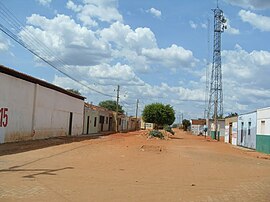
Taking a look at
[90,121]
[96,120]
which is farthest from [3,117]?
[96,120]

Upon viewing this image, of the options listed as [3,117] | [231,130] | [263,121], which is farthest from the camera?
[231,130]

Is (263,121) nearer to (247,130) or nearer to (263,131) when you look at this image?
(263,131)

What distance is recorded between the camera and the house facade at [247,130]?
37638mm

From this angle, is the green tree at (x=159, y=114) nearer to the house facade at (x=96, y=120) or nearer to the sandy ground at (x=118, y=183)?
the house facade at (x=96, y=120)

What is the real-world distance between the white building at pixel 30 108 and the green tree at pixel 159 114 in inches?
1041

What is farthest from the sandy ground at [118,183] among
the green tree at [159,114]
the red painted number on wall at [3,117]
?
the green tree at [159,114]

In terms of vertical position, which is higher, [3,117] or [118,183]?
[3,117]

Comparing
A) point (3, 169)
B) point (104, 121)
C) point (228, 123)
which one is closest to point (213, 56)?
point (228, 123)

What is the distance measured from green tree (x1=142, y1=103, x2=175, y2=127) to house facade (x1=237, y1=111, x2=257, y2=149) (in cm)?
2400

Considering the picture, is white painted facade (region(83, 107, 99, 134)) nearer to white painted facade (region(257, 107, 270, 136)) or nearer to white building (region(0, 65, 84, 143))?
white building (region(0, 65, 84, 143))

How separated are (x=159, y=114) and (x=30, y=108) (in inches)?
1590

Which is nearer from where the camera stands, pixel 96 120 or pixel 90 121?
pixel 90 121

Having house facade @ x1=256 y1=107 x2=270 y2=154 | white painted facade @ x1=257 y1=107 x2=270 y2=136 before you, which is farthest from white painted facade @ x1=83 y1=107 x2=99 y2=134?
house facade @ x1=256 y1=107 x2=270 y2=154

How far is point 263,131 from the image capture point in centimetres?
3422
